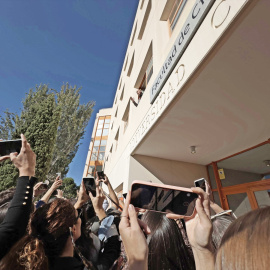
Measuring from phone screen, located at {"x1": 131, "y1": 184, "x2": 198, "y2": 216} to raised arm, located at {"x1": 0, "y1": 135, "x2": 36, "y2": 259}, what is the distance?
72cm

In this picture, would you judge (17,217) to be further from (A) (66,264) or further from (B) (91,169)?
(B) (91,169)

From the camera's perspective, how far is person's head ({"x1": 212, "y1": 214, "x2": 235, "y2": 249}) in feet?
4.03

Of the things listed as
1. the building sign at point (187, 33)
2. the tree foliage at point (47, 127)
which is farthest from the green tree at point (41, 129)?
the building sign at point (187, 33)

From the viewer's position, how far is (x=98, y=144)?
23.7 m

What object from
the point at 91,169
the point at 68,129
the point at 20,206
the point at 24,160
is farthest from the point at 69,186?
the point at 20,206

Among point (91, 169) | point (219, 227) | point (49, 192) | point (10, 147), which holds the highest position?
point (91, 169)

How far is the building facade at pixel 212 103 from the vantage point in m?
1.93

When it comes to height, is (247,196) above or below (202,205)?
above

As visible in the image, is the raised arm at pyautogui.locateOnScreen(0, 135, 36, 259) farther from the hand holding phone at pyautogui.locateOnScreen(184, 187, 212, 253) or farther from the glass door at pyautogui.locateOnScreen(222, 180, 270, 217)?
the glass door at pyautogui.locateOnScreen(222, 180, 270, 217)

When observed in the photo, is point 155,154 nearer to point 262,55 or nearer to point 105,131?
point 262,55

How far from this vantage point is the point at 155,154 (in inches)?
215

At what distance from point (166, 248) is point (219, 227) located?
503 millimetres

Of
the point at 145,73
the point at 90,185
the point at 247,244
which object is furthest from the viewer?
the point at 145,73

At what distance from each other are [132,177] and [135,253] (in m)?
4.50
